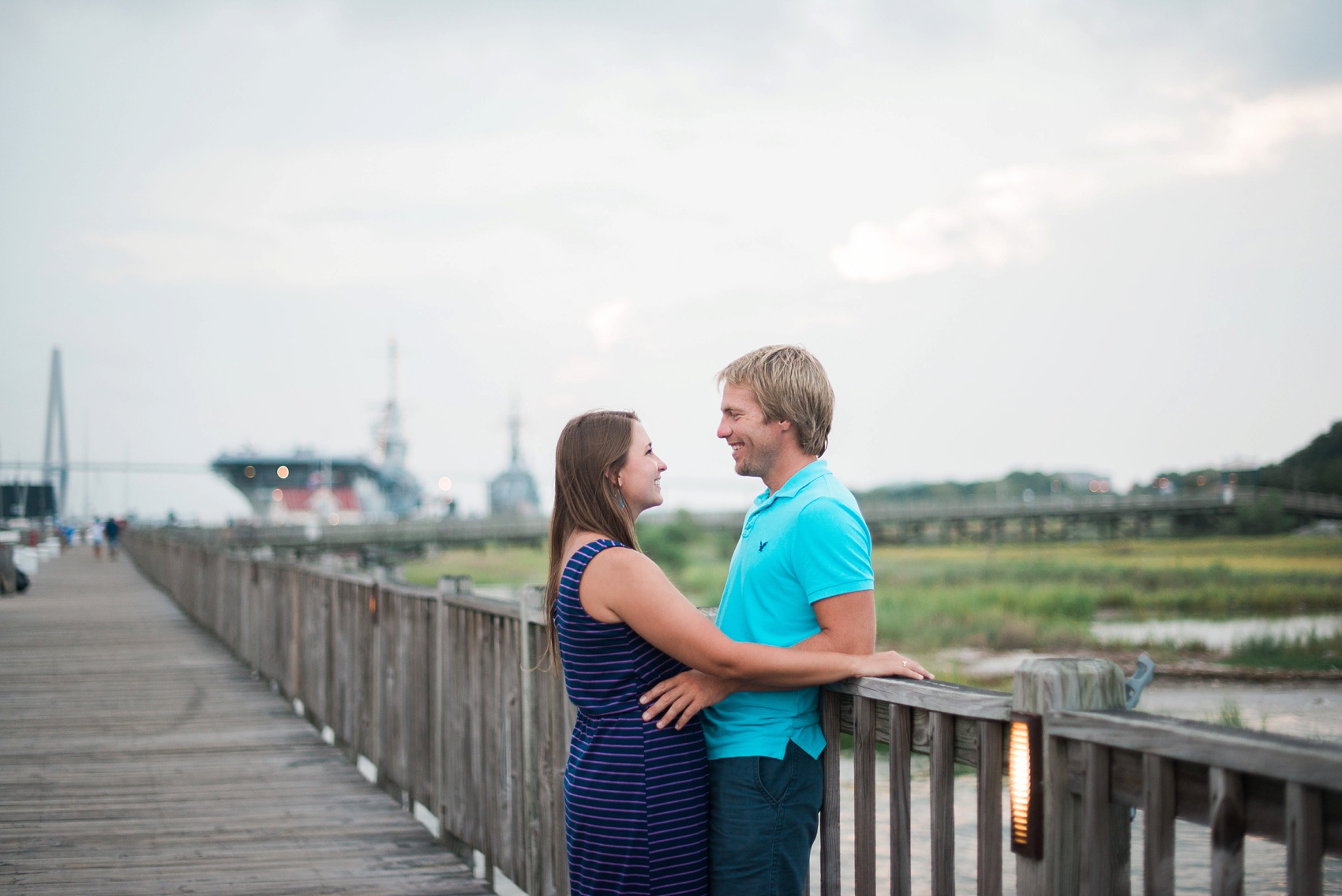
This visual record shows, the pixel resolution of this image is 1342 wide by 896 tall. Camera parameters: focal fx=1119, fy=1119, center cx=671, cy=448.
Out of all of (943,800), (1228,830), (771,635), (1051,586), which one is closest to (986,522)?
(1051,586)

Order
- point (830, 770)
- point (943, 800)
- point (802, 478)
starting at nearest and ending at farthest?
point (943, 800)
point (802, 478)
point (830, 770)

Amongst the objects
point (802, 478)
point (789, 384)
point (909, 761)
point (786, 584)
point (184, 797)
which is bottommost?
point (184, 797)

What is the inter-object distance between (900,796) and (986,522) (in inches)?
3885

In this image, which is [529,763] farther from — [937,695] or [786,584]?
[937,695]

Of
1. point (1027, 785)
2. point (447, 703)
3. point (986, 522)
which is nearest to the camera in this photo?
point (1027, 785)

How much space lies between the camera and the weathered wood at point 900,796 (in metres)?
2.47

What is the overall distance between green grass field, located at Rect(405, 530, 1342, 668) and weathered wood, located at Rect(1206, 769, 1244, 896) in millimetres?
20550

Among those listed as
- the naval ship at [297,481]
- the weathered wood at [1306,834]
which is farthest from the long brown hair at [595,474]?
the naval ship at [297,481]

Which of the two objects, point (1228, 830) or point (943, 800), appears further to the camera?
point (943, 800)

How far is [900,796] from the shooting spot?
8.15 ft

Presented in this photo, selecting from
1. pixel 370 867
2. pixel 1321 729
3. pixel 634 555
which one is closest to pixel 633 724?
pixel 634 555

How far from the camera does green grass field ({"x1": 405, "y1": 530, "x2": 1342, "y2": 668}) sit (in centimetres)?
2816

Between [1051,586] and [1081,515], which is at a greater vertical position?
[1081,515]

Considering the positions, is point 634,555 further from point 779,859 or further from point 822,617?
point 779,859
